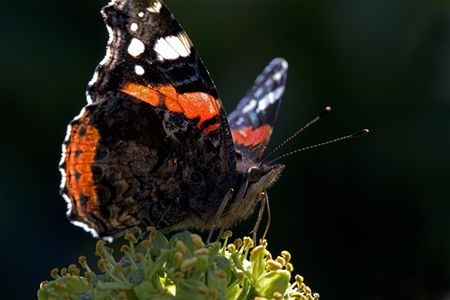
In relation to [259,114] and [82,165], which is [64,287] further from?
[259,114]

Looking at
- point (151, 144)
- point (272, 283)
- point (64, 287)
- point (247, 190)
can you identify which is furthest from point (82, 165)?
point (272, 283)

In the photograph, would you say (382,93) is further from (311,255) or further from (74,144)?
(74,144)

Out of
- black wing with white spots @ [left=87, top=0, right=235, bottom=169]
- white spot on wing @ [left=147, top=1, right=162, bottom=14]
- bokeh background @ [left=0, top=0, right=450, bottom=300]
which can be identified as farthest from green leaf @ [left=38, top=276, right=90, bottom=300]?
bokeh background @ [left=0, top=0, right=450, bottom=300]

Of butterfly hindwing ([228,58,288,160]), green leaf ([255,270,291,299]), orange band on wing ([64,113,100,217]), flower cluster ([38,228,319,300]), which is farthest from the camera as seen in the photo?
butterfly hindwing ([228,58,288,160])

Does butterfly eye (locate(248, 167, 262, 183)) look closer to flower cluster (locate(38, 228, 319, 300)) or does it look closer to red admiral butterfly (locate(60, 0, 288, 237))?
red admiral butterfly (locate(60, 0, 288, 237))

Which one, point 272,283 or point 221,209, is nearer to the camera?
point 272,283

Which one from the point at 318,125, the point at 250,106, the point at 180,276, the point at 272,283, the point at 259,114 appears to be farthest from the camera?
the point at 318,125

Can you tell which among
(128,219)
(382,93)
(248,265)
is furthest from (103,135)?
(382,93)
